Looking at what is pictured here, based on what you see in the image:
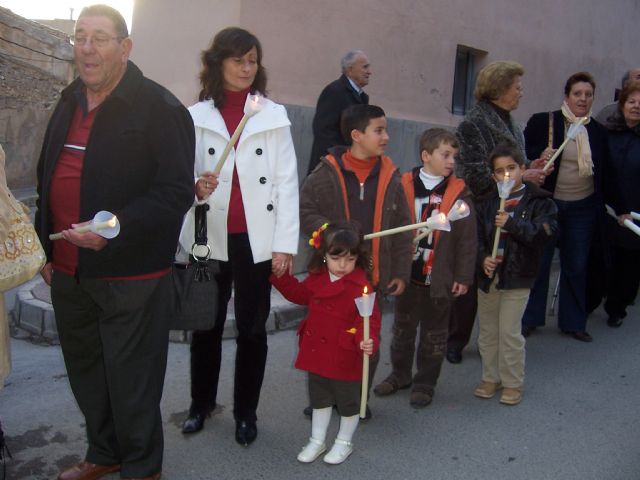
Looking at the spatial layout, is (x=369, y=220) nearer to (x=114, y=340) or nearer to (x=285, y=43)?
(x=114, y=340)

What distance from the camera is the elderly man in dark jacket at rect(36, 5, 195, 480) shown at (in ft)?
8.57

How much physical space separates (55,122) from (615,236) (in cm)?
467

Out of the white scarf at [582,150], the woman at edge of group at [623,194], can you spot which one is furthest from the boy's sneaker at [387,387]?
the woman at edge of group at [623,194]

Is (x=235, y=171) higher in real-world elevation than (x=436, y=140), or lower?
lower

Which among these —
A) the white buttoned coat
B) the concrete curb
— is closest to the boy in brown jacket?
the white buttoned coat

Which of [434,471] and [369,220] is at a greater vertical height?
[369,220]

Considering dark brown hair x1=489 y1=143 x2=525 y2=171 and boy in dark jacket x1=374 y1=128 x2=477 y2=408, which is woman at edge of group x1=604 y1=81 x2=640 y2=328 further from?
boy in dark jacket x1=374 y1=128 x2=477 y2=408

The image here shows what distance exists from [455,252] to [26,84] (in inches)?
446

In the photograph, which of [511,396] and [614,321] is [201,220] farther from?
[614,321]

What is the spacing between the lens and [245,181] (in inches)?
125

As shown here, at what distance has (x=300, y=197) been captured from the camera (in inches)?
141

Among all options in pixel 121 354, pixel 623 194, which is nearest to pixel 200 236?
pixel 121 354

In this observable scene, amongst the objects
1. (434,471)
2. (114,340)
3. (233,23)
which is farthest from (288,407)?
(233,23)

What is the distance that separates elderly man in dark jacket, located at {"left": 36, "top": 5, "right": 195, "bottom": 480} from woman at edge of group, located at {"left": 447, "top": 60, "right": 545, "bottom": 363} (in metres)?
2.13
